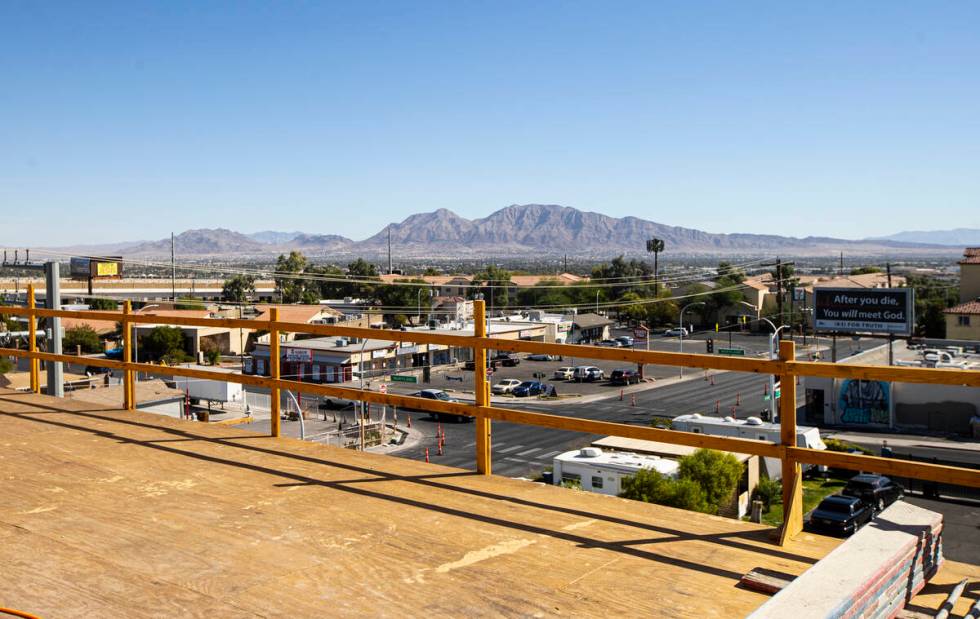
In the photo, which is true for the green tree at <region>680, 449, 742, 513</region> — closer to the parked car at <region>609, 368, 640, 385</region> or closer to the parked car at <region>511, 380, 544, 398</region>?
the parked car at <region>511, 380, 544, 398</region>

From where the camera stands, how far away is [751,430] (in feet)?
99.8

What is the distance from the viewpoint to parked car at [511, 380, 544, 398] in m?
53.9

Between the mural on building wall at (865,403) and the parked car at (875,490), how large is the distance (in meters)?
22.3

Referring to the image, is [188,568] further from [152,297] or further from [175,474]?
[152,297]

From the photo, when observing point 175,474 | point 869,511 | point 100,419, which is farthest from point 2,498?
point 869,511

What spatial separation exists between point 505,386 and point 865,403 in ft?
72.0

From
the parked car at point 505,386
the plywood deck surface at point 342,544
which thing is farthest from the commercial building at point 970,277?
the plywood deck surface at point 342,544

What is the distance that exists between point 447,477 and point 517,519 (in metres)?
1.25

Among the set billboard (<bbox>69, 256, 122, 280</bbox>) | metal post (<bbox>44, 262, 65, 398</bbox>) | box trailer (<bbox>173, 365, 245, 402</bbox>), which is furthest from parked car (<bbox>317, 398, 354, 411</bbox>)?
metal post (<bbox>44, 262, 65, 398</bbox>)

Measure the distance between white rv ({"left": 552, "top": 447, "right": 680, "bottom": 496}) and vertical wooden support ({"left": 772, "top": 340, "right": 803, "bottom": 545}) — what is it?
711 inches

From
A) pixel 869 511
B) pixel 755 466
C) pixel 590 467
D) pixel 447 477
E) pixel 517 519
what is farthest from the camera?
pixel 755 466

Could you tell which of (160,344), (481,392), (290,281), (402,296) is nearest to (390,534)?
(481,392)

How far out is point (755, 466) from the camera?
25.7m

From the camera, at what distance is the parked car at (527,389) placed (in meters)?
53.9
